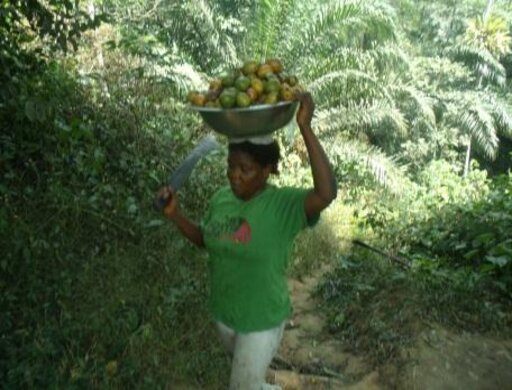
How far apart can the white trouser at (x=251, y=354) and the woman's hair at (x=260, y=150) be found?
69 centimetres

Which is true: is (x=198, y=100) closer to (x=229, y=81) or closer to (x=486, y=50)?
(x=229, y=81)

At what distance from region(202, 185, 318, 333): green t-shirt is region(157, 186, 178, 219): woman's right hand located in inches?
7.6

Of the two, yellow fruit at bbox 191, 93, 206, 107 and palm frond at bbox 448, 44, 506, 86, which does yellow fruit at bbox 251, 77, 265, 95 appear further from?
palm frond at bbox 448, 44, 506, 86

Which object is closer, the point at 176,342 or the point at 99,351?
the point at 99,351

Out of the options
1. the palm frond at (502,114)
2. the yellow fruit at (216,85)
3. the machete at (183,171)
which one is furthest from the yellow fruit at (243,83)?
the palm frond at (502,114)

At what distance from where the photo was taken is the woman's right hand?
2434mm

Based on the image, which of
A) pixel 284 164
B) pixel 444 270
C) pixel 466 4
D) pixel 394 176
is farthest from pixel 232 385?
pixel 466 4

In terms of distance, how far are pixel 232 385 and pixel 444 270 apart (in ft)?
10.8

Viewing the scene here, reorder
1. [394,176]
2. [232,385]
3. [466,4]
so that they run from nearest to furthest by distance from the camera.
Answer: [232,385], [394,176], [466,4]

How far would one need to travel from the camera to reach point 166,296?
359 centimetres

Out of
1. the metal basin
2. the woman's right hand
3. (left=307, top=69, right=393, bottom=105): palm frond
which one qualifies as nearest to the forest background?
the woman's right hand

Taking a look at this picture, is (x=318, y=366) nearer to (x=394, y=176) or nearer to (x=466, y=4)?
(x=394, y=176)

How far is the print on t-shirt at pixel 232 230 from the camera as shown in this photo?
220 cm

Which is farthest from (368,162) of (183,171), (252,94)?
(252,94)
